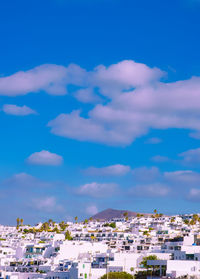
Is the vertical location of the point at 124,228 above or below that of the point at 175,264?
above

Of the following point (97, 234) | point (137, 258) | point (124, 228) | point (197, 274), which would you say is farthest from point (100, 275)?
point (124, 228)

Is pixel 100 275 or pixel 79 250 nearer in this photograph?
pixel 100 275

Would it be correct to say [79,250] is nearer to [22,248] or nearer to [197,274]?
[22,248]

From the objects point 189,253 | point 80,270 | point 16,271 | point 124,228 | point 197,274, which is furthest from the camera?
point 124,228

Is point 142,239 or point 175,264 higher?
point 142,239

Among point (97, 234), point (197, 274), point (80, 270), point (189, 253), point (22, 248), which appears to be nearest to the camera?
point (197, 274)

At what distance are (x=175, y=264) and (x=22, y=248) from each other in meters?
51.5

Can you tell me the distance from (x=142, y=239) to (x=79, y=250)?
24056 mm

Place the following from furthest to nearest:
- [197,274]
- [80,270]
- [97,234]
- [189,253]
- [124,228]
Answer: [124,228] → [97,234] → [189,253] → [80,270] → [197,274]

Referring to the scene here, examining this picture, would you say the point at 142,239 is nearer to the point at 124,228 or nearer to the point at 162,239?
the point at 162,239

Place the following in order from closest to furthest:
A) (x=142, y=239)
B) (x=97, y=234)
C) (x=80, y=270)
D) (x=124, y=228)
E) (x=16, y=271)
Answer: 1. (x=80, y=270)
2. (x=16, y=271)
3. (x=142, y=239)
4. (x=97, y=234)
5. (x=124, y=228)

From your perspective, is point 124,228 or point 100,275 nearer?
point 100,275

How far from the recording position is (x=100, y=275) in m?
86.7

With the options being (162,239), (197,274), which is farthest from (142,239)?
(197,274)
